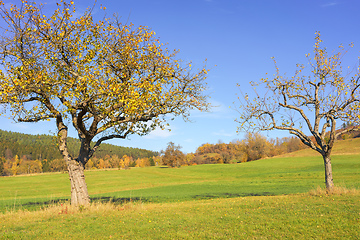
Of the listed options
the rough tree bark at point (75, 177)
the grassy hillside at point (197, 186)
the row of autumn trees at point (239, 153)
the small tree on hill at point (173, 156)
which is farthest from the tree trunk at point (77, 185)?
the small tree on hill at point (173, 156)

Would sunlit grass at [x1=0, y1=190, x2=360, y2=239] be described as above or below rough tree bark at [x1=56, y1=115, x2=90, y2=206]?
below

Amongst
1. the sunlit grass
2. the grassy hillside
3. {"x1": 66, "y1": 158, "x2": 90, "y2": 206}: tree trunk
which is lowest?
the grassy hillside

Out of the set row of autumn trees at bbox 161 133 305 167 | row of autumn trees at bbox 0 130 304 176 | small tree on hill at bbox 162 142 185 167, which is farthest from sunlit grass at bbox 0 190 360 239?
small tree on hill at bbox 162 142 185 167

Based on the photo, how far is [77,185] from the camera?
56.6 feet

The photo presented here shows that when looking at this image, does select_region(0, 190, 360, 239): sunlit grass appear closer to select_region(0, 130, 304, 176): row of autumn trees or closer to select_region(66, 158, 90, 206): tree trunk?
select_region(66, 158, 90, 206): tree trunk

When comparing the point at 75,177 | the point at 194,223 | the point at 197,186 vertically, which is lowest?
the point at 197,186

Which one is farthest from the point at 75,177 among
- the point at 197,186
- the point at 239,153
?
the point at 239,153

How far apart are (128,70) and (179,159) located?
82842 millimetres

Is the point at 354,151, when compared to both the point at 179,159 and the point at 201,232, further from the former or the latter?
the point at 201,232

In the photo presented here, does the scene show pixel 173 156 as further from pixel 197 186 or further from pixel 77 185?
pixel 77 185

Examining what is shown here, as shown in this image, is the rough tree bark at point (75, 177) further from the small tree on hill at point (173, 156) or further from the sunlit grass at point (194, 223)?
the small tree on hill at point (173, 156)

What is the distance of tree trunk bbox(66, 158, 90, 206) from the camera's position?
17.1 meters

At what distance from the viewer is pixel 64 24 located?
1672cm

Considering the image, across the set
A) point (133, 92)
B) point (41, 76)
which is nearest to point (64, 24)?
point (41, 76)
